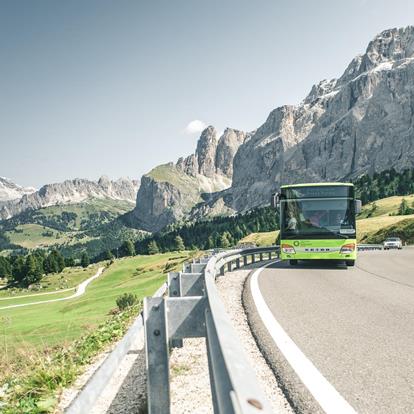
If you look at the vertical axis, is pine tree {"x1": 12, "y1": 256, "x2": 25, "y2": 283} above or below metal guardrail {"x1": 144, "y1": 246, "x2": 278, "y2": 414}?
below

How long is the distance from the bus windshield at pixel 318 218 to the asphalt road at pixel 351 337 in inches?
211

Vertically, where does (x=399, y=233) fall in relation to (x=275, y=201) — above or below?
below

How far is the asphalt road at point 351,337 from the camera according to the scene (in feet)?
14.3

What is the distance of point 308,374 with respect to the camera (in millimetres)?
5055

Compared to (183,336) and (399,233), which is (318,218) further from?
(399,233)

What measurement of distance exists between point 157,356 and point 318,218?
1695cm

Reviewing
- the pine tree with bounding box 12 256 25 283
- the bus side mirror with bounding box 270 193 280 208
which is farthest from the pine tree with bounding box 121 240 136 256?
the bus side mirror with bounding box 270 193 280 208

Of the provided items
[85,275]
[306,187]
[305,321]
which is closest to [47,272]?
[85,275]

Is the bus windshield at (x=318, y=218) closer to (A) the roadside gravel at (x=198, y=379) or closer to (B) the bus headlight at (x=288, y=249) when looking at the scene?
(B) the bus headlight at (x=288, y=249)

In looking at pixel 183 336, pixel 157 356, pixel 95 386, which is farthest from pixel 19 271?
pixel 95 386

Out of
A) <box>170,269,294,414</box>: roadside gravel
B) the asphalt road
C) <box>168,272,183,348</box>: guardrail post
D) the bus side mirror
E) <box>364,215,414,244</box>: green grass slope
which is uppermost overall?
the bus side mirror

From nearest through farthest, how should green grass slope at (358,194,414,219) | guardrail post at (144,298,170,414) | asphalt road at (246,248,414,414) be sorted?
guardrail post at (144,298,170,414)
asphalt road at (246,248,414,414)
green grass slope at (358,194,414,219)

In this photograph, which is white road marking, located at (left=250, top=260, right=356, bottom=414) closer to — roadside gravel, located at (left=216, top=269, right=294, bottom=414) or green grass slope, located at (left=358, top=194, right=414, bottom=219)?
roadside gravel, located at (left=216, top=269, right=294, bottom=414)

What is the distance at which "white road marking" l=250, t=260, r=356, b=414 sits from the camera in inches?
159
